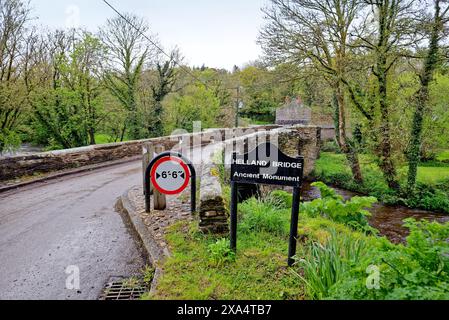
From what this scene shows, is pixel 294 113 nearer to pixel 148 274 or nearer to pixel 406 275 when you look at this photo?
pixel 148 274

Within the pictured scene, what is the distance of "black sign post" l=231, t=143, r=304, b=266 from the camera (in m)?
3.37

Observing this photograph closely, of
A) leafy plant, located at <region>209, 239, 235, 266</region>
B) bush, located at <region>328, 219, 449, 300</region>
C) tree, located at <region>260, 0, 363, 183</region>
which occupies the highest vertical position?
tree, located at <region>260, 0, 363, 183</region>

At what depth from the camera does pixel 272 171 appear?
3441 mm

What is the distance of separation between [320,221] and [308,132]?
14334mm

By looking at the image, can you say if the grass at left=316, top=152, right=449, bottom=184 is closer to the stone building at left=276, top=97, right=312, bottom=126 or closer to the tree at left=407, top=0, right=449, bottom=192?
the tree at left=407, top=0, right=449, bottom=192

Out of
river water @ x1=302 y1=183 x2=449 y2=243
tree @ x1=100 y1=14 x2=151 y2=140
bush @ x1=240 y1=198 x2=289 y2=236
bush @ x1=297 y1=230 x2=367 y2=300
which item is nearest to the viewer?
bush @ x1=297 y1=230 x2=367 y2=300

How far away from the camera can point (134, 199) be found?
6.27m

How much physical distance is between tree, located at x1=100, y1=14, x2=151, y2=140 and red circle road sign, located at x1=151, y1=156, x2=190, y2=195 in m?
17.3
